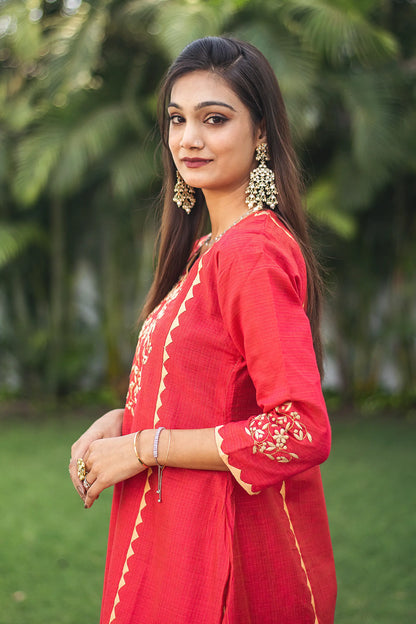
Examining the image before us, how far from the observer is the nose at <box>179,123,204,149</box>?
135 centimetres

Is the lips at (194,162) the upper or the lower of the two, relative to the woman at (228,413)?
upper

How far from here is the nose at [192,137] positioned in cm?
135

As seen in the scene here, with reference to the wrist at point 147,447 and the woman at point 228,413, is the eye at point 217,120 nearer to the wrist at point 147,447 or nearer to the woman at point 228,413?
the woman at point 228,413

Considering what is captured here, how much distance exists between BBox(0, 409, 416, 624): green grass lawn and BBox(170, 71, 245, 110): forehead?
2.27m

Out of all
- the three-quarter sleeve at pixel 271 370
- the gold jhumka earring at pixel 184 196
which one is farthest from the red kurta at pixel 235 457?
the gold jhumka earring at pixel 184 196

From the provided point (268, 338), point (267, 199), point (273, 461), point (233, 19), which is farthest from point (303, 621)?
point (233, 19)

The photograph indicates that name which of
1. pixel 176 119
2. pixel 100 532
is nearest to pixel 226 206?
pixel 176 119

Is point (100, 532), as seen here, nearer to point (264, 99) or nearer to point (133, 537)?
point (133, 537)

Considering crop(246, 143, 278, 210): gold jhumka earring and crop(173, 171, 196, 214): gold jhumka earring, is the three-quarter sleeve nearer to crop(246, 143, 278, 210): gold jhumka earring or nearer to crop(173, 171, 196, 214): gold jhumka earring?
crop(246, 143, 278, 210): gold jhumka earring

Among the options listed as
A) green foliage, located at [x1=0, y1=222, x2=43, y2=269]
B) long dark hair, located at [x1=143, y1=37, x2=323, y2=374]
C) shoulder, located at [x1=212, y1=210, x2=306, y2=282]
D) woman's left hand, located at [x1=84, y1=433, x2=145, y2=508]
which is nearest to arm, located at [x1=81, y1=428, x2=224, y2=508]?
woman's left hand, located at [x1=84, y1=433, x2=145, y2=508]

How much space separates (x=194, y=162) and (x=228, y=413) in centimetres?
48

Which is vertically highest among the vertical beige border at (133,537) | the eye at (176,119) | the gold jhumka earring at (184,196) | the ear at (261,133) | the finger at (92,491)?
the eye at (176,119)

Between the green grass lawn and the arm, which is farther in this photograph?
the green grass lawn

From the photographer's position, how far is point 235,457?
1204 millimetres
